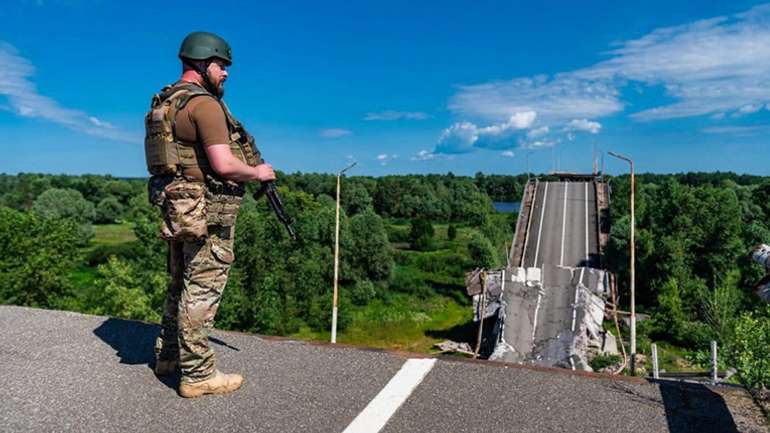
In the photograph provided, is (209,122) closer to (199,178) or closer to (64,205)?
(199,178)

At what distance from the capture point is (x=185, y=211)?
335cm

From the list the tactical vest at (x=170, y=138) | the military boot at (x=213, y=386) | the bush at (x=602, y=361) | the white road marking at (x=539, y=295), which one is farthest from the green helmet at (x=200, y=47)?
the white road marking at (x=539, y=295)

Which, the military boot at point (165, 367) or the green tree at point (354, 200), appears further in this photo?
the green tree at point (354, 200)

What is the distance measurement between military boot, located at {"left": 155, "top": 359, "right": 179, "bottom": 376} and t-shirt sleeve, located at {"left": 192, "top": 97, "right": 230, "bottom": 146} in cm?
178

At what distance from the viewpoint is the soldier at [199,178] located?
3320 millimetres

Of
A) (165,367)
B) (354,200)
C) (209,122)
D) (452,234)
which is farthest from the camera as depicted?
(354,200)

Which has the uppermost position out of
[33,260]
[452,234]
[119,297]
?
[452,234]

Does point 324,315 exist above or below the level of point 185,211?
below

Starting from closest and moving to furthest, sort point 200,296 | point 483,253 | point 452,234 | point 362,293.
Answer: point 200,296 → point 362,293 → point 483,253 → point 452,234

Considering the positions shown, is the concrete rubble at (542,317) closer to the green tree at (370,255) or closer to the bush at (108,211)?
the green tree at (370,255)

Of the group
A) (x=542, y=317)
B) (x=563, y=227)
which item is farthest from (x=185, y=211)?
(x=563, y=227)

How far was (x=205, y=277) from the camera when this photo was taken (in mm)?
3535

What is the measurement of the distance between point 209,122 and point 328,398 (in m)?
2.01

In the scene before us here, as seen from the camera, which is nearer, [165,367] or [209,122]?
[209,122]
